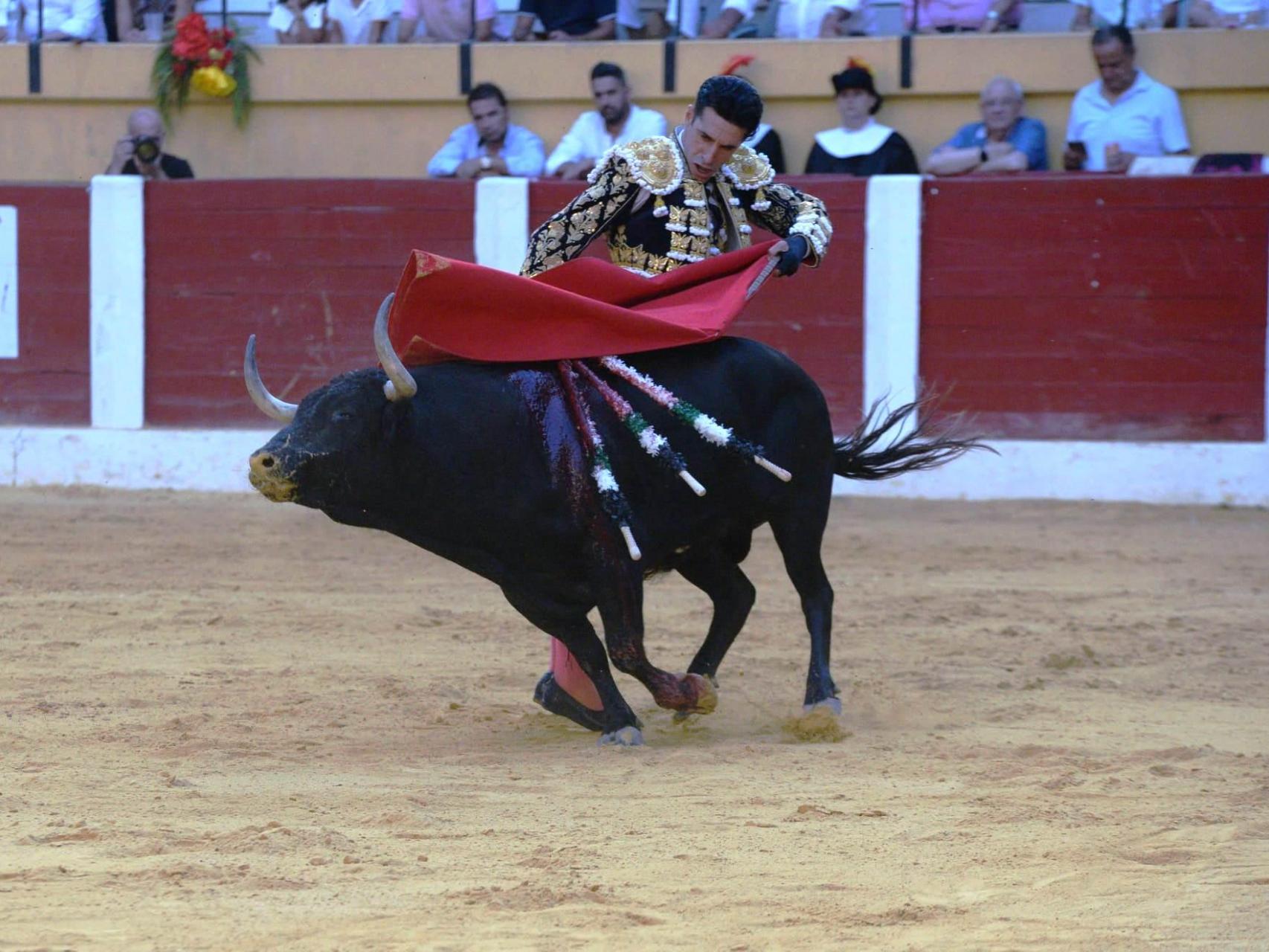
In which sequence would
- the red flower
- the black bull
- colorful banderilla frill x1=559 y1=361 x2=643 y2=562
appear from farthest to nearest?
the red flower < colorful banderilla frill x1=559 y1=361 x2=643 y2=562 < the black bull

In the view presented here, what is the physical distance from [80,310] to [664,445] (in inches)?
206

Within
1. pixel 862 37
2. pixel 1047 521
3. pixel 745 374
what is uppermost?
pixel 862 37

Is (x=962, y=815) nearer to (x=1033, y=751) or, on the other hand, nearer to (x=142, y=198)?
(x=1033, y=751)

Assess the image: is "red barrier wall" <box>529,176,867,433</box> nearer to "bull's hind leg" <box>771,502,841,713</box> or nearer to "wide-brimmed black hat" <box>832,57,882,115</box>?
"wide-brimmed black hat" <box>832,57,882,115</box>

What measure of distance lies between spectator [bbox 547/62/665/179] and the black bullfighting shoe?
13.8 ft

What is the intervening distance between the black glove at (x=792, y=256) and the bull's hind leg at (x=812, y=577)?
48cm

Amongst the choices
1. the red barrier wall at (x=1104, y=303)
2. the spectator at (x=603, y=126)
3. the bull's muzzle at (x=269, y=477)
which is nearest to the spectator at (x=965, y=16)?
the red barrier wall at (x=1104, y=303)

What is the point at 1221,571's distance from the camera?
19.0 ft

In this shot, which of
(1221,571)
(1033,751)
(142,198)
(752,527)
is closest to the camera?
(1033,751)

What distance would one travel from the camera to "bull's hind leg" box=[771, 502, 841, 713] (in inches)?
146

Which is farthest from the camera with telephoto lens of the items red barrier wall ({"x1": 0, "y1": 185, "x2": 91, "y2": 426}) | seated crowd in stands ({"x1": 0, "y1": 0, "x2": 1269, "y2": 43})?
seated crowd in stands ({"x1": 0, "y1": 0, "x2": 1269, "y2": 43})

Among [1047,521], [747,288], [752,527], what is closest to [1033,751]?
[752,527]

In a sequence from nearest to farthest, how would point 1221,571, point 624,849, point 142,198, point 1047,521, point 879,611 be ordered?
point 624,849
point 879,611
point 1221,571
point 1047,521
point 142,198

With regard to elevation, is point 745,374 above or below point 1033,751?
above
